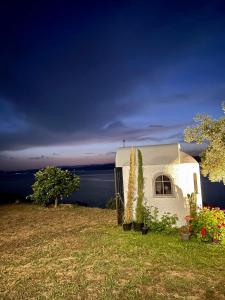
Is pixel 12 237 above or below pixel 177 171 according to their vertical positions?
below

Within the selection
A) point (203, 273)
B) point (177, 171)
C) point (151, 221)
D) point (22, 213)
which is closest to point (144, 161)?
point (177, 171)

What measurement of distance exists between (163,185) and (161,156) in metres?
1.37

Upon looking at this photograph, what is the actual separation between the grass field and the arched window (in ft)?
6.88

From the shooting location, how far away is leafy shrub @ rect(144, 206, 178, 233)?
42.9ft

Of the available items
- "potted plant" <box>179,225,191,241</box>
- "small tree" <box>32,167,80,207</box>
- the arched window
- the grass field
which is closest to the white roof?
the arched window

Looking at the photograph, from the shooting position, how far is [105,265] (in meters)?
8.98

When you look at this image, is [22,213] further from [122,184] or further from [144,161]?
[144,161]

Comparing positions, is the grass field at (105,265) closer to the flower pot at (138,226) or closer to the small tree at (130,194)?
the flower pot at (138,226)

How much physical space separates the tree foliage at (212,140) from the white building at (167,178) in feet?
3.17

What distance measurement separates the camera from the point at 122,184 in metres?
14.6

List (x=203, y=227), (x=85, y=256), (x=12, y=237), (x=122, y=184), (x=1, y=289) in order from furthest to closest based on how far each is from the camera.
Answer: (x=122, y=184), (x=12, y=237), (x=203, y=227), (x=85, y=256), (x=1, y=289)

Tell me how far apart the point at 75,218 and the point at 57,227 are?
2700mm

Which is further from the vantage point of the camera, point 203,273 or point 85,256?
point 85,256

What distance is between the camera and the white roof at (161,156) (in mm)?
13531
